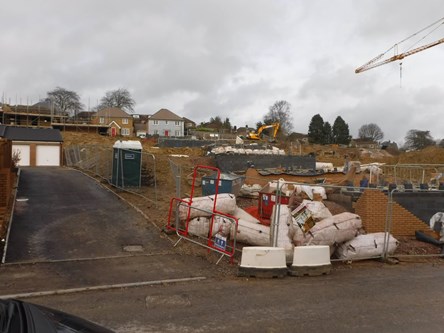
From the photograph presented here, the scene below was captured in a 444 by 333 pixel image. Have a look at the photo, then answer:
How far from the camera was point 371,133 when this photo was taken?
12388 cm

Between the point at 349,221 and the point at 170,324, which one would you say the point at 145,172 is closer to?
the point at 349,221

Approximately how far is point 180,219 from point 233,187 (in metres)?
4.84

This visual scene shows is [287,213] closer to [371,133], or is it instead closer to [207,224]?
[207,224]

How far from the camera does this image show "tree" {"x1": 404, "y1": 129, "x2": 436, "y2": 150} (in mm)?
92812

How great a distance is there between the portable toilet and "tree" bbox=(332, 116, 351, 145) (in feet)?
287

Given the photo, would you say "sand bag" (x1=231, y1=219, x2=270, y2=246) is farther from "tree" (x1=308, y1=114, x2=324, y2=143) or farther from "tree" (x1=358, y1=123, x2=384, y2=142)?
"tree" (x1=358, y1=123, x2=384, y2=142)

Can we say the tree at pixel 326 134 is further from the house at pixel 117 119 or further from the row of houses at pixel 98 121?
the house at pixel 117 119

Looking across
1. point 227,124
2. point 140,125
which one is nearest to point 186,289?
point 140,125

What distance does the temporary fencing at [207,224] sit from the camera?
A: 9.20 meters

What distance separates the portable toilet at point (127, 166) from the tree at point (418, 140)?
88.5 m

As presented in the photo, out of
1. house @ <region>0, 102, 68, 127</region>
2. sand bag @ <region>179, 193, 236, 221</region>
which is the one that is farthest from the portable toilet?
house @ <region>0, 102, 68, 127</region>

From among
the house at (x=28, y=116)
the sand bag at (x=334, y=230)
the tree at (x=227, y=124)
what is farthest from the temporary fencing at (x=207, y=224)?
the tree at (x=227, y=124)

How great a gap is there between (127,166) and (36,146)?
25.9 m

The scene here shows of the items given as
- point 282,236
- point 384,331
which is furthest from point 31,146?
point 384,331
